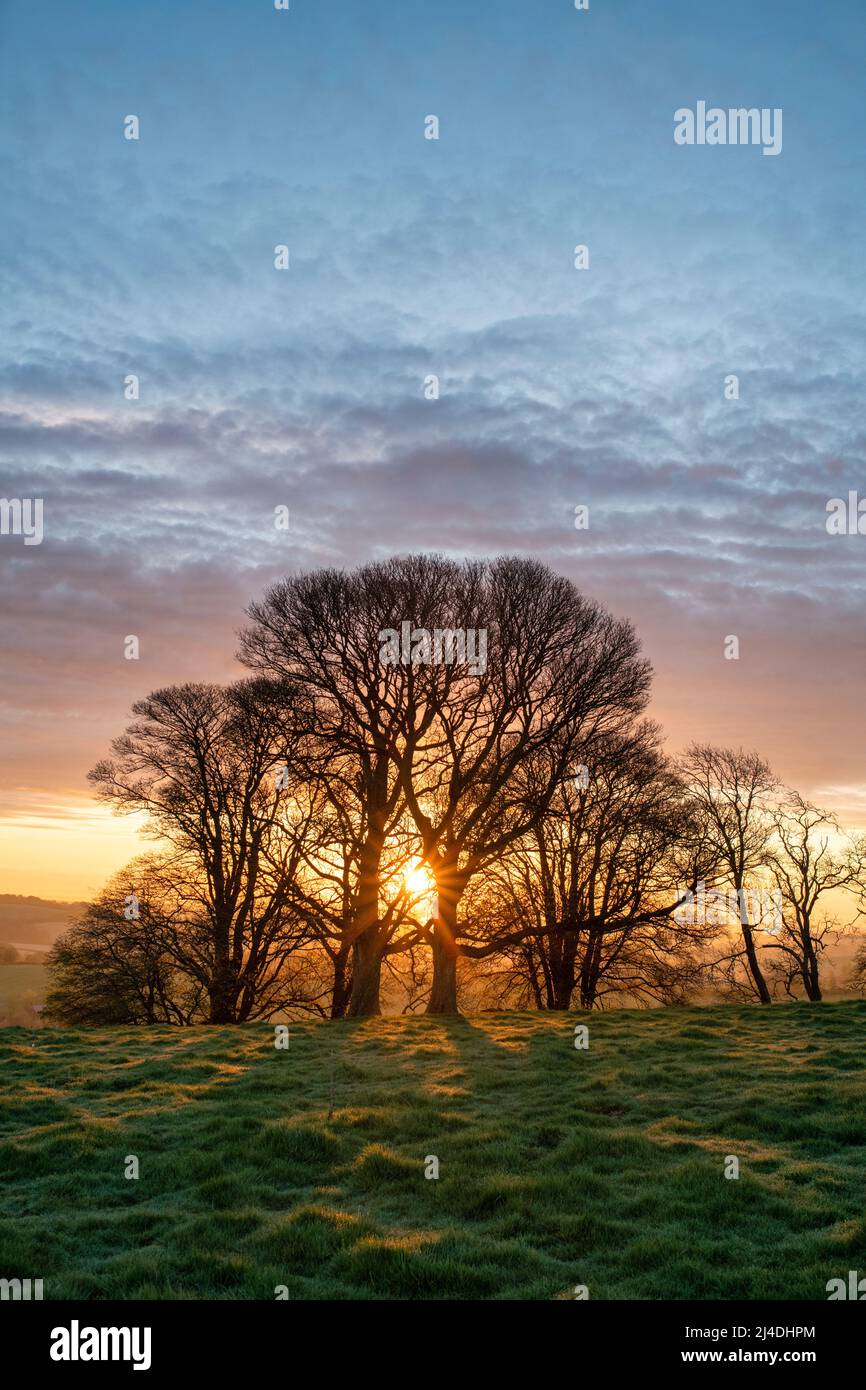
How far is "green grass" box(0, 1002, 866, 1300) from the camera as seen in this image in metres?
7.23

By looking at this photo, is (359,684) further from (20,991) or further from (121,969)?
(20,991)

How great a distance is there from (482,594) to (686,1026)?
13202mm

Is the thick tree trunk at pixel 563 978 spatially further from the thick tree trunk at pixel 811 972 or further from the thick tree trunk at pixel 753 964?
the thick tree trunk at pixel 811 972

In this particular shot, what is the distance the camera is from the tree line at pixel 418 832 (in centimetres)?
2650

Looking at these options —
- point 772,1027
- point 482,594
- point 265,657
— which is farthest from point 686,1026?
point 265,657

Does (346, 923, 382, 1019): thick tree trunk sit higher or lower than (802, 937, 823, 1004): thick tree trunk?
higher

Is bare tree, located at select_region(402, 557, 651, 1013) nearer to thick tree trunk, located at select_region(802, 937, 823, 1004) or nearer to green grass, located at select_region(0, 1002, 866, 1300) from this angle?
green grass, located at select_region(0, 1002, 866, 1300)

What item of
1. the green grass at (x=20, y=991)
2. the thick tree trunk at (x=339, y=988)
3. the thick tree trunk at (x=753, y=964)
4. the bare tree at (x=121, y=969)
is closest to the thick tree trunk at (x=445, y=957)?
the thick tree trunk at (x=339, y=988)

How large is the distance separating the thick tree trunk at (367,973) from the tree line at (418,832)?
0.08 m

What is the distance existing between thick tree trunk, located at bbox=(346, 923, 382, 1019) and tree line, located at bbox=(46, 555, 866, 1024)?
76 mm

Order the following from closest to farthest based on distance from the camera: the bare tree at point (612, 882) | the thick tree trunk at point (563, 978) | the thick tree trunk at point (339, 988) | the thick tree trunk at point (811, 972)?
1. the bare tree at point (612, 882)
2. the thick tree trunk at point (563, 978)
3. the thick tree trunk at point (339, 988)
4. the thick tree trunk at point (811, 972)

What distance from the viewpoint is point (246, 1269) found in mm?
7328

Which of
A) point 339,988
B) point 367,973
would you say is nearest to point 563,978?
point 339,988

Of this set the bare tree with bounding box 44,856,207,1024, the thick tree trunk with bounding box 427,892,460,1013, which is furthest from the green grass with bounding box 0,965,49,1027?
the thick tree trunk with bounding box 427,892,460,1013
